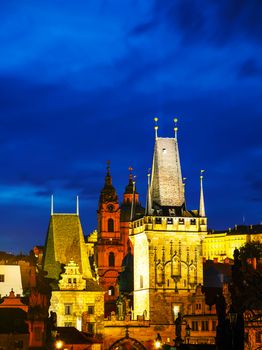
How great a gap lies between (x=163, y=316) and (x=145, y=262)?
5954 mm

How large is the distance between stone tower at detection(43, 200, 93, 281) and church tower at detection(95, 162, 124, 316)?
36.5m

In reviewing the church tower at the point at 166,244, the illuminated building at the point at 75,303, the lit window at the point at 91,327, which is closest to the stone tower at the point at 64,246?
the illuminated building at the point at 75,303

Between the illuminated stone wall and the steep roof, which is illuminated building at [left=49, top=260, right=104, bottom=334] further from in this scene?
the illuminated stone wall

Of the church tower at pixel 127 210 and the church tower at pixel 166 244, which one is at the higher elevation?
the church tower at pixel 127 210

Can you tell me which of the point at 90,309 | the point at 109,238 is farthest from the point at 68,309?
the point at 109,238

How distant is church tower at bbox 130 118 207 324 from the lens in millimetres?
102312

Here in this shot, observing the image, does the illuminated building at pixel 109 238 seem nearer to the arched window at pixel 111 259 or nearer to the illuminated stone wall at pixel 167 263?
the arched window at pixel 111 259

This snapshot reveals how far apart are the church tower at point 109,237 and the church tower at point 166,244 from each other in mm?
29542

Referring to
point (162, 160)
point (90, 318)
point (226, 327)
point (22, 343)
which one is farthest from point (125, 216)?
point (226, 327)

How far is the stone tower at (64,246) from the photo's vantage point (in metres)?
97.9

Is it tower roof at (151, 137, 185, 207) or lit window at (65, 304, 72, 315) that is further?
tower roof at (151, 137, 185, 207)

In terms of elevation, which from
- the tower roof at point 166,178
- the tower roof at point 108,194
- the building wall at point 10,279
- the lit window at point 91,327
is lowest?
the lit window at point 91,327

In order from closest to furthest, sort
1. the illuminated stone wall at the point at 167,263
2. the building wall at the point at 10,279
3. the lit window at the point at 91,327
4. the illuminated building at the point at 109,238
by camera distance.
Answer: the lit window at the point at 91,327 < the building wall at the point at 10,279 < the illuminated stone wall at the point at 167,263 < the illuminated building at the point at 109,238

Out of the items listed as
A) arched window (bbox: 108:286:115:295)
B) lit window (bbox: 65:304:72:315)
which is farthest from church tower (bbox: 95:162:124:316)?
lit window (bbox: 65:304:72:315)
